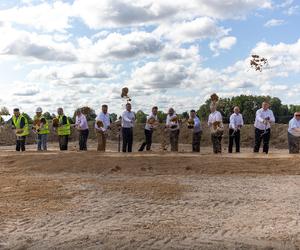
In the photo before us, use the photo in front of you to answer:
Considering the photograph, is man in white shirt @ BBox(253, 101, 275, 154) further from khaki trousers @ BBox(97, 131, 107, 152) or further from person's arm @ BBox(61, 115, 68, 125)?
person's arm @ BBox(61, 115, 68, 125)

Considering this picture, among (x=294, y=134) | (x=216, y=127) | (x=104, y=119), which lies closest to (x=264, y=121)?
(x=294, y=134)

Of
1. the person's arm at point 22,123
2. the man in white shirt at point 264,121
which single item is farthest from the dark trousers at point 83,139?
the man in white shirt at point 264,121

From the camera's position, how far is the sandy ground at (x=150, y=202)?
25.1 ft

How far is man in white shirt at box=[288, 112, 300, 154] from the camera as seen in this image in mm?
18078

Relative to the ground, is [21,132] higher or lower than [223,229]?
higher

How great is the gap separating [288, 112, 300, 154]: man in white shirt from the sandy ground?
2.53m

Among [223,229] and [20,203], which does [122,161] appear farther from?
[223,229]

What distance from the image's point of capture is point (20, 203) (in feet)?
33.6

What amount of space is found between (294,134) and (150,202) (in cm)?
955

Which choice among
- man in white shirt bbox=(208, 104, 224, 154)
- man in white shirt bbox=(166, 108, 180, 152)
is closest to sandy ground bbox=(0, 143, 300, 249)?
man in white shirt bbox=(208, 104, 224, 154)

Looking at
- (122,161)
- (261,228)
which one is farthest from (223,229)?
(122,161)

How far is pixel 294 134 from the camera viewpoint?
716 inches

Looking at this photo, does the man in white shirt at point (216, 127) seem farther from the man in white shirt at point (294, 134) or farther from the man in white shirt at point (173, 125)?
the man in white shirt at point (294, 134)

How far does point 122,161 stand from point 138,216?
635 cm
